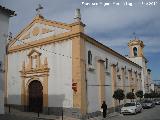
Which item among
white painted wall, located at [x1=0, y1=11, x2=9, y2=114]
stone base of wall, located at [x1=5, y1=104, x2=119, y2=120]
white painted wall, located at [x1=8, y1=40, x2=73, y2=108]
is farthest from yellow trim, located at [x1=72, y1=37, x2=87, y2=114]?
white painted wall, located at [x1=0, y1=11, x2=9, y2=114]

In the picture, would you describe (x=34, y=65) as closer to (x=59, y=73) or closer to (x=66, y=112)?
(x=59, y=73)

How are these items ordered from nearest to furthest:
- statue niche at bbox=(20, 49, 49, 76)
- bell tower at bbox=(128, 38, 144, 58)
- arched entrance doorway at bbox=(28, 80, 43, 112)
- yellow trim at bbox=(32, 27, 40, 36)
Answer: statue niche at bbox=(20, 49, 49, 76)
arched entrance doorway at bbox=(28, 80, 43, 112)
yellow trim at bbox=(32, 27, 40, 36)
bell tower at bbox=(128, 38, 144, 58)

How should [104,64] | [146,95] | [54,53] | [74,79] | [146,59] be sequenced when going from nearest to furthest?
[74,79] < [54,53] < [104,64] < [146,95] < [146,59]

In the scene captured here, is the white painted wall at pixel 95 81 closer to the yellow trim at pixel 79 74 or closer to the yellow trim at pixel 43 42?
the yellow trim at pixel 79 74

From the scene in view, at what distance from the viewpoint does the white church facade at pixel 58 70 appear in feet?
85.6

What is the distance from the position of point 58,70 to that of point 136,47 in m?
32.8

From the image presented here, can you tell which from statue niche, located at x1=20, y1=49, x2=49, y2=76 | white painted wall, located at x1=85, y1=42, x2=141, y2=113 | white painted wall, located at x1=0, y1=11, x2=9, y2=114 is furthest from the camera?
statue niche, located at x1=20, y1=49, x2=49, y2=76

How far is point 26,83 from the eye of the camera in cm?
3048

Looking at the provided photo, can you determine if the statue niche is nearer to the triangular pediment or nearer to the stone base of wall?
the triangular pediment

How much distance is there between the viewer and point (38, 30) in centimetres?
3034

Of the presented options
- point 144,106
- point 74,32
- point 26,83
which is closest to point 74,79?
point 74,32

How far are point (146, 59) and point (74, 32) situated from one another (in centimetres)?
3710

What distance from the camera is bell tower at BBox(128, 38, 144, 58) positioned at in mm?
56750

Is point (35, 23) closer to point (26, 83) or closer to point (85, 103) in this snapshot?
point (26, 83)
